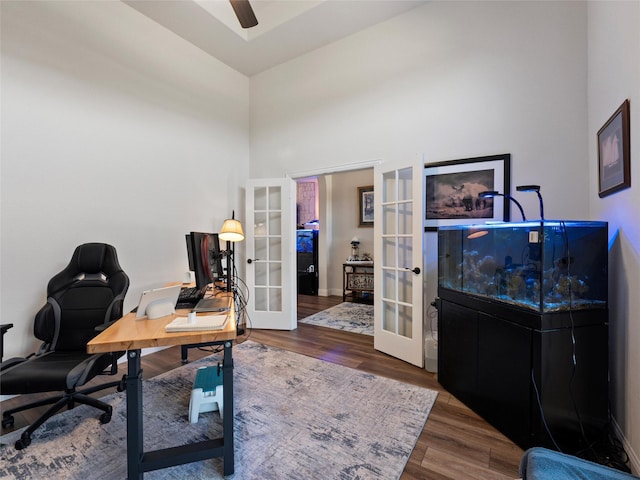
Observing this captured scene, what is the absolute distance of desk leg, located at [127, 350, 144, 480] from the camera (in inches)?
53.1

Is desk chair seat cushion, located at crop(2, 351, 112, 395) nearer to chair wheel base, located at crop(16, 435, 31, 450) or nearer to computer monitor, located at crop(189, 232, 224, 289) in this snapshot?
chair wheel base, located at crop(16, 435, 31, 450)

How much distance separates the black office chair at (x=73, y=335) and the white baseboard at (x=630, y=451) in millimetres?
3082

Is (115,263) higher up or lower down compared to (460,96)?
lower down

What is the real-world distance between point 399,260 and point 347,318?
1717 millimetres

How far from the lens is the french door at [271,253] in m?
3.91

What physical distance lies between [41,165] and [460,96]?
12.6 feet

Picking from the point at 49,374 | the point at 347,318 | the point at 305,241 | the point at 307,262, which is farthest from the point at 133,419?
the point at 305,241

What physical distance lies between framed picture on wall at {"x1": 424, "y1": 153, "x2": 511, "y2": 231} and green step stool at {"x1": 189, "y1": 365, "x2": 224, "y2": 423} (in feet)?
7.86

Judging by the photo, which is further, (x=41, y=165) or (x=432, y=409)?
(x=41, y=165)

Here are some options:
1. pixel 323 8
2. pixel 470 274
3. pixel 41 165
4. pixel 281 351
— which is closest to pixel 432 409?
pixel 470 274

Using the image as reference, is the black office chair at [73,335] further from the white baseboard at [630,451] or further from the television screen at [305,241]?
the television screen at [305,241]

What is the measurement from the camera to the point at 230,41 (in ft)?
11.8

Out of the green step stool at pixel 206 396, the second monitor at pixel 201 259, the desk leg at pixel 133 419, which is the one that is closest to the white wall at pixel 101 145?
the second monitor at pixel 201 259

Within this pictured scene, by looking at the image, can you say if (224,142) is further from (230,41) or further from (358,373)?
(358,373)
